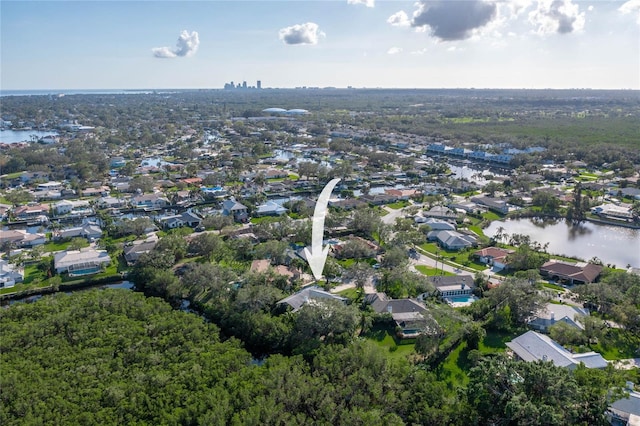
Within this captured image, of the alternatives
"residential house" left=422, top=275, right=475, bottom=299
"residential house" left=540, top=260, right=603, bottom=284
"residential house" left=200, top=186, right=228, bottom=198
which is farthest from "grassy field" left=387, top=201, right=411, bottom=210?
"residential house" left=200, top=186, right=228, bottom=198

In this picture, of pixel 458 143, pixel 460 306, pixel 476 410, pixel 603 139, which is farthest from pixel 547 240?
pixel 603 139

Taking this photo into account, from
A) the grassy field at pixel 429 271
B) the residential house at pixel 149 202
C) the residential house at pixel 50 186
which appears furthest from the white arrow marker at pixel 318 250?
the residential house at pixel 50 186

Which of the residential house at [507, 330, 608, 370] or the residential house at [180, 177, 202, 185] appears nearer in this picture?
the residential house at [507, 330, 608, 370]

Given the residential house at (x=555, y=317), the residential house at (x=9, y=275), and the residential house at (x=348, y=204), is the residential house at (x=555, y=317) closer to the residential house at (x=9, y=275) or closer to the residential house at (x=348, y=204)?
the residential house at (x=348, y=204)

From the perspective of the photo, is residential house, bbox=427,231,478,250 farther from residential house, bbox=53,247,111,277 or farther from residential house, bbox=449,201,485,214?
residential house, bbox=53,247,111,277

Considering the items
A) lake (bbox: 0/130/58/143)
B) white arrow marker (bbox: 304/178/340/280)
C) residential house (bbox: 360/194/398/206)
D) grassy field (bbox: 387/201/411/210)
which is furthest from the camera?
lake (bbox: 0/130/58/143)

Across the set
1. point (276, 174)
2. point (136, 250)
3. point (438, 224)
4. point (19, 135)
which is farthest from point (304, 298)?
point (19, 135)
